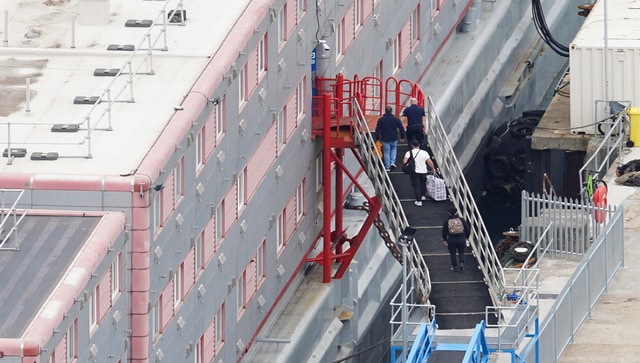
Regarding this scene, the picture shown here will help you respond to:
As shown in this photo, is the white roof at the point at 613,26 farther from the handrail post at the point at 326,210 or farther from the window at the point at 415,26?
the handrail post at the point at 326,210

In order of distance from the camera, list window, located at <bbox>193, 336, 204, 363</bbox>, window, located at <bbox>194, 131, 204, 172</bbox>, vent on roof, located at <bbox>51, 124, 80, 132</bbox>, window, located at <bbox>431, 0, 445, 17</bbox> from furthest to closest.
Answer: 1. window, located at <bbox>431, 0, 445, 17</bbox>
2. window, located at <bbox>193, 336, 204, 363</bbox>
3. window, located at <bbox>194, 131, 204, 172</bbox>
4. vent on roof, located at <bbox>51, 124, 80, 132</bbox>

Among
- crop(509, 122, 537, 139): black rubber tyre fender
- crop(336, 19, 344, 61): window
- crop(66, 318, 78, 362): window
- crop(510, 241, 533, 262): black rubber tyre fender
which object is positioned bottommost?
crop(509, 122, 537, 139): black rubber tyre fender

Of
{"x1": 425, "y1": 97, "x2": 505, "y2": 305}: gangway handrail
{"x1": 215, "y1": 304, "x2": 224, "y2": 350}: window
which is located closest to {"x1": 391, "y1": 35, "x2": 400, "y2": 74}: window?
{"x1": 425, "y1": 97, "x2": 505, "y2": 305}: gangway handrail

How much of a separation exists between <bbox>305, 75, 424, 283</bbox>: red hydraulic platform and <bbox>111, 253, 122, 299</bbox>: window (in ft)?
43.6

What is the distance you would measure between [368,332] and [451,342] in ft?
36.7

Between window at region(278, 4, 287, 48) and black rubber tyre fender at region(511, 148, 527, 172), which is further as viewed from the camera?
black rubber tyre fender at region(511, 148, 527, 172)

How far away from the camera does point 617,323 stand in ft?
234

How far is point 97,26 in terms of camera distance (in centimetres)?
7244

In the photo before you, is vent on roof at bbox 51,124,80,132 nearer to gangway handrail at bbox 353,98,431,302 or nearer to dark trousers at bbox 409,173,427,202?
gangway handrail at bbox 353,98,431,302

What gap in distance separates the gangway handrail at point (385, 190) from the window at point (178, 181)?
7726mm

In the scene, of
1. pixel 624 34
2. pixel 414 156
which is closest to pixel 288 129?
pixel 414 156

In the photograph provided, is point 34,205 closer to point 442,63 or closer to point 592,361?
point 592,361

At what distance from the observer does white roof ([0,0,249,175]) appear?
215 ft

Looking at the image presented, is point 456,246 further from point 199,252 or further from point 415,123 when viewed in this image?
point 199,252
